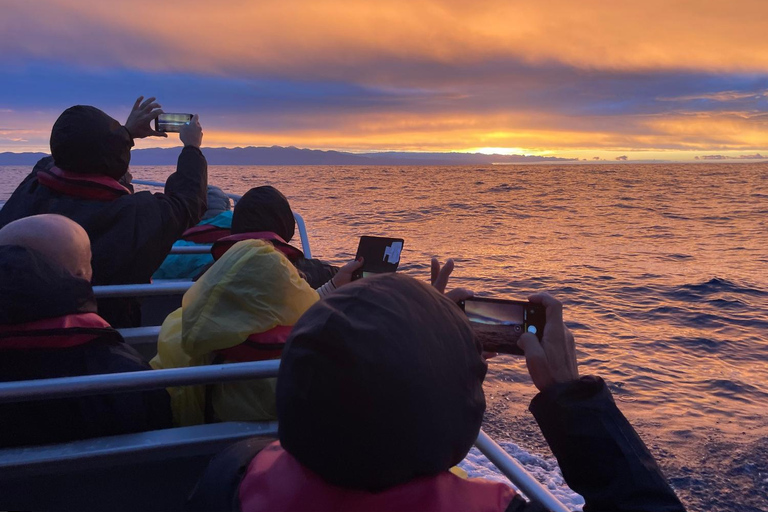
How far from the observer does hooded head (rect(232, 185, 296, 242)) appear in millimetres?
3092

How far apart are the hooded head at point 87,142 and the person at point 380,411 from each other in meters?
2.37

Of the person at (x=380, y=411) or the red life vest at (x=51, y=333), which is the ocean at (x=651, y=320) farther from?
the person at (x=380, y=411)

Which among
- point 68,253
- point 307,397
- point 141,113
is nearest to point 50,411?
point 68,253

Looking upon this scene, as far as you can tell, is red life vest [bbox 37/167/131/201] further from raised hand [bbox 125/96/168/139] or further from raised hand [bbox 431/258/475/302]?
raised hand [bbox 431/258/475/302]

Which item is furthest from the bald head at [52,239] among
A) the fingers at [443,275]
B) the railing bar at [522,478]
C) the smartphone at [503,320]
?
the railing bar at [522,478]

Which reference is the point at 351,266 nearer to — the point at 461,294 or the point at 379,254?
the point at 379,254

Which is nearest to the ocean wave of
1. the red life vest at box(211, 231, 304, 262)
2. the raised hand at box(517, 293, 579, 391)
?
the red life vest at box(211, 231, 304, 262)

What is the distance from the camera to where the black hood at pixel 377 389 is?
79 cm

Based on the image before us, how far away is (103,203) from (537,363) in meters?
2.42

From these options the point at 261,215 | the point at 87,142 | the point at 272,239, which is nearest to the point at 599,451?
the point at 272,239

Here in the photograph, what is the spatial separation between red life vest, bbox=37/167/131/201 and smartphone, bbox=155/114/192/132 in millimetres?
619

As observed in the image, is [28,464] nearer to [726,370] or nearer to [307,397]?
[307,397]

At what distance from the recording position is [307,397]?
817 millimetres

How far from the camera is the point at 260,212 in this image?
309 cm
